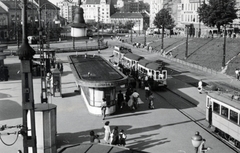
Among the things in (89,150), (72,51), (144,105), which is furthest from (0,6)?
(89,150)

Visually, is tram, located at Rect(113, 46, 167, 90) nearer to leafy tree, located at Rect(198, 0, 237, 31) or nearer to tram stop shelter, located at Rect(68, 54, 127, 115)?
tram stop shelter, located at Rect(68, 54, 127, 115)

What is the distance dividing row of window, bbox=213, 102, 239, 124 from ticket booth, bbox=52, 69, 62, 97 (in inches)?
522

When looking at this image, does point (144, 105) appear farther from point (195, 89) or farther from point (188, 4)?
point (188, 4)

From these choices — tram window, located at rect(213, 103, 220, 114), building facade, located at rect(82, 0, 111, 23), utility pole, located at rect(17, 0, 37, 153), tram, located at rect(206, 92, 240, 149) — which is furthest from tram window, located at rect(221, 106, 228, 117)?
building facade, located at rect(82, 0, 111, 23)

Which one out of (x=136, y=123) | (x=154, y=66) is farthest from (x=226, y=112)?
(x=154, y=66)

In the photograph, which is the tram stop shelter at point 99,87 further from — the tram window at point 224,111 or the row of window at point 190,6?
the row of window at point 190,6

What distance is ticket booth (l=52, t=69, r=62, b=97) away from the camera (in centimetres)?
2789

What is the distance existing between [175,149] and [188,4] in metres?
90.0

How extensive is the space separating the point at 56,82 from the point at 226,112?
48.0 feet

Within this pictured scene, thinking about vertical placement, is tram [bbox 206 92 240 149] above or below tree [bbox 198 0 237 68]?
below

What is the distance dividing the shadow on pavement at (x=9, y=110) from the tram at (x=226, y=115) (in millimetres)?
11815

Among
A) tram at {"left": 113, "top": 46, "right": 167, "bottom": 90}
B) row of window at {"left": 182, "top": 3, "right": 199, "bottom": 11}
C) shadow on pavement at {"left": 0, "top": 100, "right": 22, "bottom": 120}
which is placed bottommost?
shadow on pavement at {"left": 0, "top": 100, "right": 22, "bottom": 120}

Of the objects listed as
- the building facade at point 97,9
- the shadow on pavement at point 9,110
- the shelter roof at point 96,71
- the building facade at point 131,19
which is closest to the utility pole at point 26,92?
the shadow on pavement at point 9,110

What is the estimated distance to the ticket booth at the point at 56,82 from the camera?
27.9 meters
